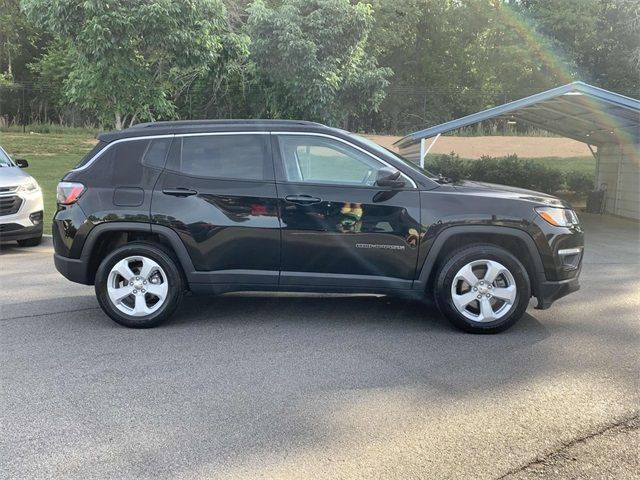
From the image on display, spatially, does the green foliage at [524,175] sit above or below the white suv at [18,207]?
above

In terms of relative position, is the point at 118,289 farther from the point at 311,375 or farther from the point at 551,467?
the point at 551,467

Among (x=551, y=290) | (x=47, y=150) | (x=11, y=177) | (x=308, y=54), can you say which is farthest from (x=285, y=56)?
(x=47, y=150)

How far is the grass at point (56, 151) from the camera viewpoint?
21217 millimetres

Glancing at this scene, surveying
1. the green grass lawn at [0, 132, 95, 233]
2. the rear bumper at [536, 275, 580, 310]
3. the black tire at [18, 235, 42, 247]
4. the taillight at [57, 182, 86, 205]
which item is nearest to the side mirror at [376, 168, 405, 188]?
the rear bumper at [536, 275, 580, 310]

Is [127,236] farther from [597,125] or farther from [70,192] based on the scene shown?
[597,125]

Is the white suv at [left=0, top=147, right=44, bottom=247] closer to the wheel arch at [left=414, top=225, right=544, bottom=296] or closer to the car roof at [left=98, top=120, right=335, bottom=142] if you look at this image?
the car roof at [left=98, top=120, right=335, bottom=142]

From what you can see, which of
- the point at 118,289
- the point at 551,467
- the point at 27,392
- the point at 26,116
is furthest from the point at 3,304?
the point at 26,116

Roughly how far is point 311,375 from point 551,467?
5.73 ft

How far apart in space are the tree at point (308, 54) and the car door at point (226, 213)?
9.98m

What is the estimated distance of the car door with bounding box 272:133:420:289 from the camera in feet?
16.2

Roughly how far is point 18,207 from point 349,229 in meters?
6.35

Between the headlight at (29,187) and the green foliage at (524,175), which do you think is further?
the green foliage at (524,175)

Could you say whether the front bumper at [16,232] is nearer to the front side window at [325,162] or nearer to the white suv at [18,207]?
the white suv at [18,207]

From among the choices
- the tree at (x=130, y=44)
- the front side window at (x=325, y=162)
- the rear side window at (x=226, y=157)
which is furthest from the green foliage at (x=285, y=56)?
the front side window at (x=325, y=162)
